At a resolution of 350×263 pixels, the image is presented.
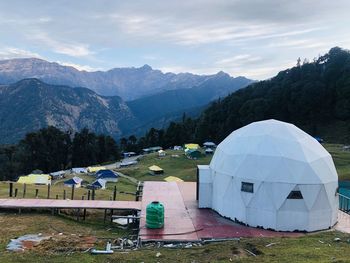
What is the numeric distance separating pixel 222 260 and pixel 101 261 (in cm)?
459

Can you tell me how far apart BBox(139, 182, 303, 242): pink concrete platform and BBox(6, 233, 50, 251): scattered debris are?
4740mm

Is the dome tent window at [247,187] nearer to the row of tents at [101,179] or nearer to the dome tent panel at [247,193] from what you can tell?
the dome tent panel at [247,193]

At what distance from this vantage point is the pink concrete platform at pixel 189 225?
1836 cm

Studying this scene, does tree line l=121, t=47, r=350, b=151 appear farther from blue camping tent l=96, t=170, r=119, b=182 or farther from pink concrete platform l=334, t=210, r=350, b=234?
Answer: pink concrete platform l=334, t=210, r=350, b=234

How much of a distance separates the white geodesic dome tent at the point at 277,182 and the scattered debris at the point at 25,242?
10.1 m

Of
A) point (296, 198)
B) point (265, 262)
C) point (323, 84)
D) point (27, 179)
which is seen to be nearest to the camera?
point (265, 262)

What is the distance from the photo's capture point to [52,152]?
3506 inches

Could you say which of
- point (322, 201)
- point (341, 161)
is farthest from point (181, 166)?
point (322, 201)

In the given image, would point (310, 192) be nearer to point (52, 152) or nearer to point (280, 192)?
point (280, 192)

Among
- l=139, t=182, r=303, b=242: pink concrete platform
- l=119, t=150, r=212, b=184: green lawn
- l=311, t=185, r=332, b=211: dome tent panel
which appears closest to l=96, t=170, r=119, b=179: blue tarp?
l=119, t=150, r=212, b=184: green lawn

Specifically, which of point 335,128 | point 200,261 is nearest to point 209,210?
point 200,261

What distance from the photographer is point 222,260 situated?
14570 mm

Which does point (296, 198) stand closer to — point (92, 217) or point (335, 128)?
point (92, 217)

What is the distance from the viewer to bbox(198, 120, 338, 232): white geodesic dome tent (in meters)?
20.1
